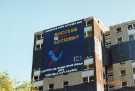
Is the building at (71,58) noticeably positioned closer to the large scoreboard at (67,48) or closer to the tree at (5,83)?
the large scoreboard at (67,48)

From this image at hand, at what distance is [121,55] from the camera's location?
68562mm

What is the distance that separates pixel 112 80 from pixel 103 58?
5.20 metres

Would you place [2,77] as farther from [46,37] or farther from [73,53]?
[46,37]

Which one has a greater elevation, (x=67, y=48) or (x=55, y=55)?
(x=67, y=48)

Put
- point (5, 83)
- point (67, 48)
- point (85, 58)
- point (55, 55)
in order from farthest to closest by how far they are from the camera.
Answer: point (55, 55) → point (67, 48) → point (85, 58) → point (5, 83)

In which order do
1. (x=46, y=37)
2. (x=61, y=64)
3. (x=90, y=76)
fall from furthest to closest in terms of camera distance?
1. (x=46, y=37)
2. (x=61, y=64)
3. (x=90, y=76)

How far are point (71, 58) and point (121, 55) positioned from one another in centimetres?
1064

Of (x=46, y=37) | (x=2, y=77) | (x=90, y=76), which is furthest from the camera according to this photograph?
(x=46, y=37)

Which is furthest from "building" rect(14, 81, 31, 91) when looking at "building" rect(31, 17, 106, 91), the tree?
"building" rect(31, 17, 106, 91)

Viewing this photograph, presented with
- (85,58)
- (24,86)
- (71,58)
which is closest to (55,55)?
(71,58)

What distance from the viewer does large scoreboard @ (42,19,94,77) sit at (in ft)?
216

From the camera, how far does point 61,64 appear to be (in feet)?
221

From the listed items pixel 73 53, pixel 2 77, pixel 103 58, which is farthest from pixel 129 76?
pixel 2 77

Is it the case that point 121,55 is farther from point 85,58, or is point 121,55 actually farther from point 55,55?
point 55,55
